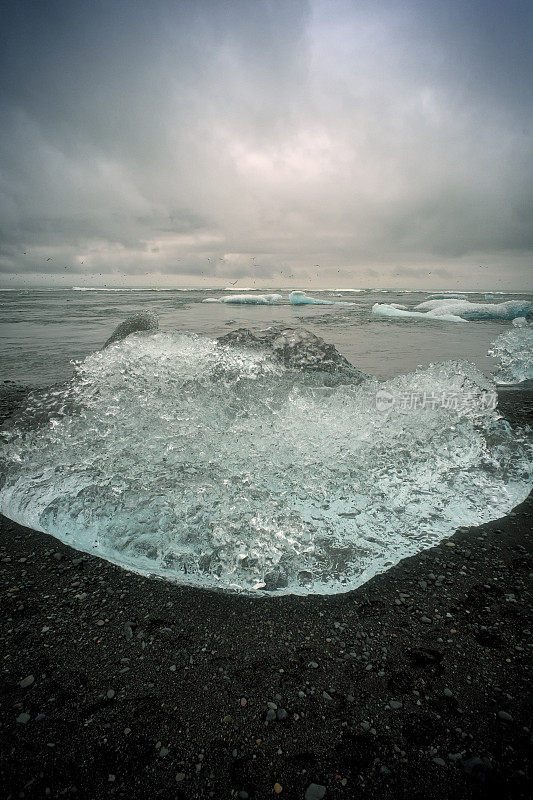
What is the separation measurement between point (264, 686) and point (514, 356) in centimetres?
784

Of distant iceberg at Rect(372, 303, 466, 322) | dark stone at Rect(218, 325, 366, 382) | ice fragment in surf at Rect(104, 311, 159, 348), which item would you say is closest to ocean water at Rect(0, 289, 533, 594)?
dark stone at Rect(218, 325, 366, 382)

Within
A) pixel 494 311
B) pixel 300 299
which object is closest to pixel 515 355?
pixel 494 311

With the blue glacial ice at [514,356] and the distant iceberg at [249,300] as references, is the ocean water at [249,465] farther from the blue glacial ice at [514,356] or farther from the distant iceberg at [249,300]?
the distant iceberg at [249,300]

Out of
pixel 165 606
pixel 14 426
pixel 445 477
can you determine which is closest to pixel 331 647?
pixel 165 606

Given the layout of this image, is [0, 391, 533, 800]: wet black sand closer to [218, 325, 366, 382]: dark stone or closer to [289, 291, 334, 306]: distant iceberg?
[218, 325, 366, 382]: dark stone

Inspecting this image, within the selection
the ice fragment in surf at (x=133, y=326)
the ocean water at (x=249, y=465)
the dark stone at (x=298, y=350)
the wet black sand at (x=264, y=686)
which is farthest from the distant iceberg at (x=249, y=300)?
the wet black sand at (x=264, y=686)

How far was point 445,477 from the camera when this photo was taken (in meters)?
2.65

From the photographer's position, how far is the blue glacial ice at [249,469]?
201 centimetres

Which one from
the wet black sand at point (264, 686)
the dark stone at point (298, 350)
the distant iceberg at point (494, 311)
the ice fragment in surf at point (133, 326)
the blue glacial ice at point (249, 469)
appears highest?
the distant iceberg at point (494, 311)

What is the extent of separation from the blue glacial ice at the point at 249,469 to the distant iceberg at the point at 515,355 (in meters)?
3.53

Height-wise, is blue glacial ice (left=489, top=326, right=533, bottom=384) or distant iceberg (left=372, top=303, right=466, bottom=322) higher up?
distant iceberg (left=372, top=303, right=466, bottom=322)

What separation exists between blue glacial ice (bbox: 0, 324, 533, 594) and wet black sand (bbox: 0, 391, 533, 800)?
0.21 meters

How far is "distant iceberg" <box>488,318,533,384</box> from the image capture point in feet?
20.3

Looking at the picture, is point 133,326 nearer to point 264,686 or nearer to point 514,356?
point 264,686
